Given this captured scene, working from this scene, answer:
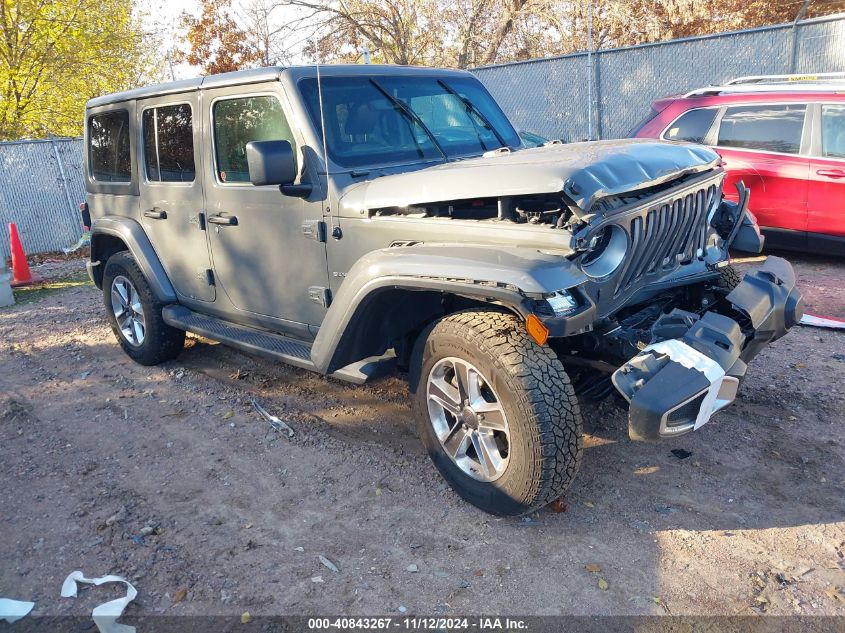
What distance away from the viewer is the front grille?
10.3 ft

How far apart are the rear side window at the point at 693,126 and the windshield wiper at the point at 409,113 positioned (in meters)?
4.61

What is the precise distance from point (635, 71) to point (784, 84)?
14.9ft

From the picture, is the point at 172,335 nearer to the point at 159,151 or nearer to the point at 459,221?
the point at 159,151

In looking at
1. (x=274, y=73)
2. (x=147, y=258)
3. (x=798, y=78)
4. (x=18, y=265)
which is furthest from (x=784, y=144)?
(x=18, y=265)

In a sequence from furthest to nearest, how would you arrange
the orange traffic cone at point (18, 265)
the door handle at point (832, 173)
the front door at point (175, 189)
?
the orange traffic cone at point (18, 265) → the door handle at point (832, 173) → the front door at point (175, 189)

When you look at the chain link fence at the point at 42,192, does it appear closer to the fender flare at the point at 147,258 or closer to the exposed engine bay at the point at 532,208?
the fender flare at the point at 147,258

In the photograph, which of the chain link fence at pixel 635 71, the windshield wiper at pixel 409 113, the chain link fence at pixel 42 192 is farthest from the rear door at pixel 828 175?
the chain link fence at pixel 42 192

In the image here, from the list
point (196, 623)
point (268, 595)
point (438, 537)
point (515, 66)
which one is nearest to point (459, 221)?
point (438, 537)

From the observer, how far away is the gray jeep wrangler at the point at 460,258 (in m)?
2.88

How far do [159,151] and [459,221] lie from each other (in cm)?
281

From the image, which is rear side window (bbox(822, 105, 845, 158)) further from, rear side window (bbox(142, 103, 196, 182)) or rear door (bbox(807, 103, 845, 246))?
rear side window (bbox(142, 103, 196, 182))

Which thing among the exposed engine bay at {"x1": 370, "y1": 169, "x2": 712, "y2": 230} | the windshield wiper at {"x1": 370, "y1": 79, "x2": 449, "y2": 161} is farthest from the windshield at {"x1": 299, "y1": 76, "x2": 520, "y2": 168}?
the exposed engine bay at {"x1": 370, "y1": 169, "x2": 712, "y2": 230}

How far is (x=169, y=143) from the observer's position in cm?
485

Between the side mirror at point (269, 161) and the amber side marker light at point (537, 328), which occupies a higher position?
the side mirror at point (269, 161)
